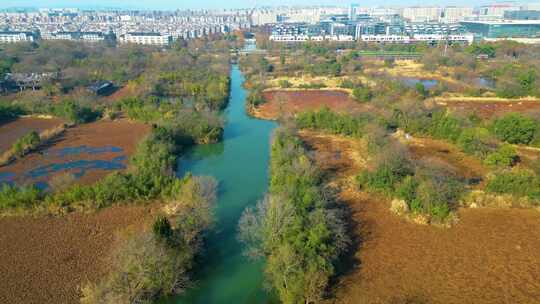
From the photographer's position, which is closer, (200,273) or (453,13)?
(200,273)

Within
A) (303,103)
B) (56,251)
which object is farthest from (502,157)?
(56,251)

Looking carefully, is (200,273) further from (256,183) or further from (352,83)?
(352,83)

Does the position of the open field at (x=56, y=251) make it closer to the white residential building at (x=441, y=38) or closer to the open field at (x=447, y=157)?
the open field at (x=447, y=157)

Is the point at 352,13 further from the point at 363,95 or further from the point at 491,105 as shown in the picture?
the point at 363,95

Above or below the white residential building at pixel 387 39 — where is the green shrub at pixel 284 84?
below

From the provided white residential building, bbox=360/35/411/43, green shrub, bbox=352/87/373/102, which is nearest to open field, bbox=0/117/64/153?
green shrub, bbox=352/87/373/102

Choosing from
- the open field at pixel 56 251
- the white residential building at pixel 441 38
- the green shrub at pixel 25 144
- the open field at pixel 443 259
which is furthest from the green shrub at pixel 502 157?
the white residential building at pixel 441 38

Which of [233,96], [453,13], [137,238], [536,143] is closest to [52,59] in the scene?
[233,96]
